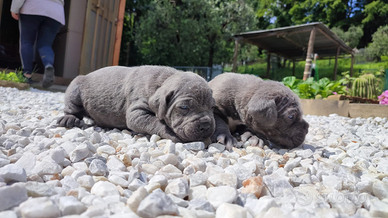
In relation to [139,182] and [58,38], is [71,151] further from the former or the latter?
[58,38]

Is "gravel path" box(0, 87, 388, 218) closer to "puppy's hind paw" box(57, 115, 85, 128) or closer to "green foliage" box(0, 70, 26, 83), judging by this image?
"puppy's hind paw" box(57, 115, 85, 128)

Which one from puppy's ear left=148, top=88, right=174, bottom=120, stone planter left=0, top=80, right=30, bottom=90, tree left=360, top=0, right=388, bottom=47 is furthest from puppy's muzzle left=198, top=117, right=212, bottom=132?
tree left=360, top=0, right=388, bottom=47

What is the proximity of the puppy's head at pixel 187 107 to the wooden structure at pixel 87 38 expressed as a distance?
6766 mm

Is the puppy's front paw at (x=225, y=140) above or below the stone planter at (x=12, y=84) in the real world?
above

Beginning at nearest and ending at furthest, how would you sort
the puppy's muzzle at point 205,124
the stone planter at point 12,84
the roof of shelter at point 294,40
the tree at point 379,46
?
the puppy's muzzle at point 205,124, the stone planter at point 12,84, the roof of shelter at point 294,40, the tree at point 379,46

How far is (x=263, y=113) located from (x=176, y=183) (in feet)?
4.73

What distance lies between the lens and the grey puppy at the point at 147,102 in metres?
2.46

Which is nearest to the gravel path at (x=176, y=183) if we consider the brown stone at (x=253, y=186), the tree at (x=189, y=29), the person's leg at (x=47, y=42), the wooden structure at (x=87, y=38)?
the brown stone at (x=253, y=186)

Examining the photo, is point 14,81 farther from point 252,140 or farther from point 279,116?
point 279,116

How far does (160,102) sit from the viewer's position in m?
2.52

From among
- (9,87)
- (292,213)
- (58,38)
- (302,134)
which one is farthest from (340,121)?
(58,38)

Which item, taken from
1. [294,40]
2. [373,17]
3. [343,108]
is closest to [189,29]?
[294,40]

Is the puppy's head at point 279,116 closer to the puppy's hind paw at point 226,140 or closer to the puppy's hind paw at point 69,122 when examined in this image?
the puppy's hind paw at point 226,140

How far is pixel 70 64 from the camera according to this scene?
29.2ft
